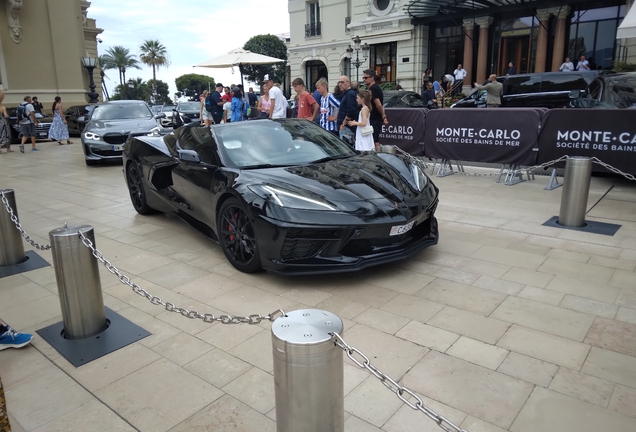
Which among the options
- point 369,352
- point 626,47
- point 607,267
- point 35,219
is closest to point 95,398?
point 369,352

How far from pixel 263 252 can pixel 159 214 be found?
3.48 metres

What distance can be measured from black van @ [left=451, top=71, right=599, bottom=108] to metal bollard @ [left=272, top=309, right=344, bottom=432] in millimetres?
14202

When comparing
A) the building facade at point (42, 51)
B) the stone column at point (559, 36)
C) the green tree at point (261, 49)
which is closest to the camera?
the building facade at point (42, 51)

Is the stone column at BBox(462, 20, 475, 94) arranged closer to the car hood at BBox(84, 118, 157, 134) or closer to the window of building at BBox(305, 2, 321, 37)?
the window of building at BBox(305, 2, 321, 37)

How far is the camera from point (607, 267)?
4684mm

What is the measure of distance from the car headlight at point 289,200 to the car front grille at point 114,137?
362 inches

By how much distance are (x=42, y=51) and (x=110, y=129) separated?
58.1ft

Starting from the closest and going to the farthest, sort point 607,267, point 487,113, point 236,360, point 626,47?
point 236,360 → point 607,267 → point 487,113 → point 626,47

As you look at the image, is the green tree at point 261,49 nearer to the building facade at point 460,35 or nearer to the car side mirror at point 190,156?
the building facade at point 460,35

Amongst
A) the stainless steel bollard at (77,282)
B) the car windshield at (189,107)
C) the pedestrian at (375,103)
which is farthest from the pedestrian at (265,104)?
the car windshield at (189,107)

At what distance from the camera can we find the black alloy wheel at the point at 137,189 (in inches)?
272

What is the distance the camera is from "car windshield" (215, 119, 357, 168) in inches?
202

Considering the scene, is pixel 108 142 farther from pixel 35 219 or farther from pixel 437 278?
pixel 437 278

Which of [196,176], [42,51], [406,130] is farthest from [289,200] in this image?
[42,51]
